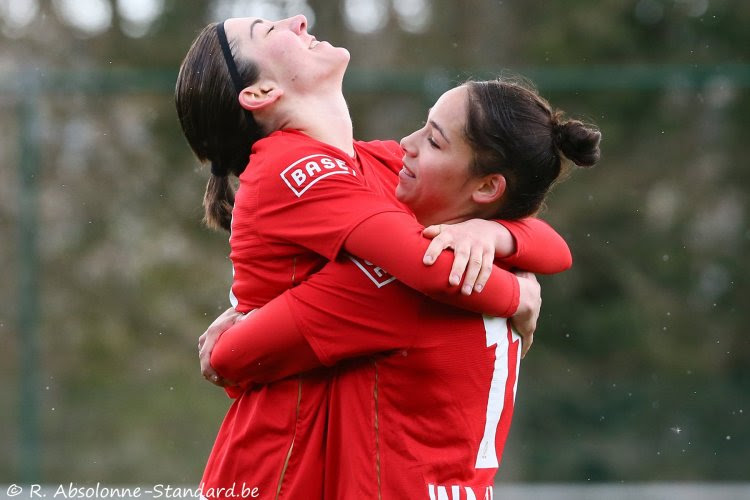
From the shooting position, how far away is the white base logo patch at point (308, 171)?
2.35 meters

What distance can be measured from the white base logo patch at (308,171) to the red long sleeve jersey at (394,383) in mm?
179

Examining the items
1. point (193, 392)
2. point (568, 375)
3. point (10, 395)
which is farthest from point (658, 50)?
point (10, 395)

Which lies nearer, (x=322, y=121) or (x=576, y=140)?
(x=576, y=140)

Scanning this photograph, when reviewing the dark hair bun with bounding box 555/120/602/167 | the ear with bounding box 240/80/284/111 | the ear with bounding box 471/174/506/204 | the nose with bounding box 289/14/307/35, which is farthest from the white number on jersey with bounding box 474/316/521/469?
the nose with bounding box 289/14/307/35

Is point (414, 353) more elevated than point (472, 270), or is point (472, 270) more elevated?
point (472, 270)

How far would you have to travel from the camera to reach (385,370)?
2.35 metres

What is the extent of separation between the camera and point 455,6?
29.2ft

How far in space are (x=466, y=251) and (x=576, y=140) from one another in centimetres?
43

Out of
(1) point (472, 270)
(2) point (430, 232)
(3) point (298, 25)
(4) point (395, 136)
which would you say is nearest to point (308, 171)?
(2) point (430, 232)

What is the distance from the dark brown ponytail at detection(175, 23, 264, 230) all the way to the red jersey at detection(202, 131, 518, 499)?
0.24 m

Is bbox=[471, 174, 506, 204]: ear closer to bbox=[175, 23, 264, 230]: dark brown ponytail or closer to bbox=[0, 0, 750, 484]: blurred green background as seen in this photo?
bbox=[175, 23, 264, 230]: dark brown ponytail

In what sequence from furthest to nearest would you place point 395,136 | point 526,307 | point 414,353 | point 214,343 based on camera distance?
→ point 395,136, point 214,343, point 526,307, point 414,353

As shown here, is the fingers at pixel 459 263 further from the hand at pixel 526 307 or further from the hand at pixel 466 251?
the hand at pixel 526 307

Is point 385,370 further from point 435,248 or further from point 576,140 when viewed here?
point 576,140
